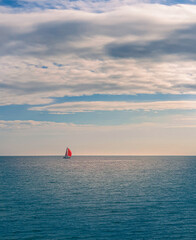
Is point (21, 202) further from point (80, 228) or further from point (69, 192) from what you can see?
point (80, 228)

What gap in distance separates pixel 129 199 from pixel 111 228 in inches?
1015

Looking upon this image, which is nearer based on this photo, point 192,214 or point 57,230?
point 57,230

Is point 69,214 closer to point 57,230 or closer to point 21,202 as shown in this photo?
point 57,230

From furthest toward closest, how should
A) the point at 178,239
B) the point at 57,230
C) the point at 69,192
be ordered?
the point at 69,192 → the point at 57,230 → the point at 178,239

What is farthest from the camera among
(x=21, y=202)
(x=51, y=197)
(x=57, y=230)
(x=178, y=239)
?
(x=51, y=197)

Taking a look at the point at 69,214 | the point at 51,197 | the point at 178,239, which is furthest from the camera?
the point at 51,197

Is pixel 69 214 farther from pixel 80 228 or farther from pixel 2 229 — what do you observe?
pixel 2 229

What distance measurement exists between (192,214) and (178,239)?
16029mm

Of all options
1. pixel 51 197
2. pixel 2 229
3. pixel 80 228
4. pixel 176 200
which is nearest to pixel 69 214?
pixel 80 228

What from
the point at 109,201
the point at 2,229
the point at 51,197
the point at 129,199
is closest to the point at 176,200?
the point at 129,199

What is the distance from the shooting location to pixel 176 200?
232ft

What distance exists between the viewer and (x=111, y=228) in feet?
151

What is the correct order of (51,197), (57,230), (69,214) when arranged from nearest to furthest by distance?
(57,230) < (69,214) < (51,197)

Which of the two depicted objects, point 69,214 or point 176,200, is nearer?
point 69,214
